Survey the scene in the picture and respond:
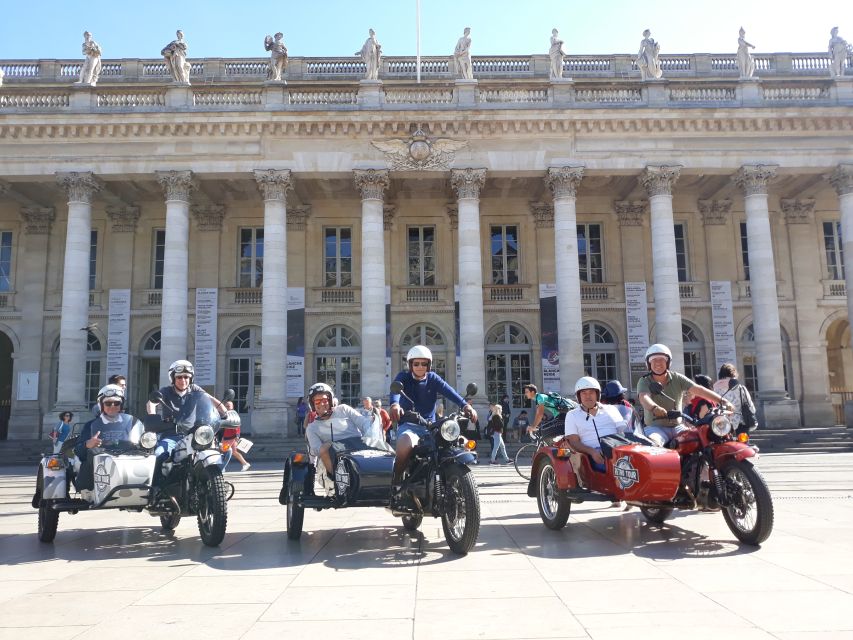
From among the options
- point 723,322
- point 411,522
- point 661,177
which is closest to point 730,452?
point 411,522

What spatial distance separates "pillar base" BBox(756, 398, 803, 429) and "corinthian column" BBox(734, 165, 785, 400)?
0.24m

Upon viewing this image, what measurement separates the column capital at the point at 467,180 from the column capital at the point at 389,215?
4.03 metres

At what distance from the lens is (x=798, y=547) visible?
607 cm

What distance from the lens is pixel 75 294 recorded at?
868 inches

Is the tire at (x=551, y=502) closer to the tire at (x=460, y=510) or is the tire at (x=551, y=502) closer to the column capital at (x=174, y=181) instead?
the tire at (x=460, y=510)

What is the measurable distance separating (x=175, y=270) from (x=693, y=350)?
61.7 feet

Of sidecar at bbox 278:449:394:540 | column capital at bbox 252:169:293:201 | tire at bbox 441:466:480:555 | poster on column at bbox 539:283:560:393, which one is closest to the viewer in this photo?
tire at bbox 441:466:480:555

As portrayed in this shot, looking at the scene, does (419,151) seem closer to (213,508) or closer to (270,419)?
(270,419)

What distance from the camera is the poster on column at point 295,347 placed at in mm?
24250

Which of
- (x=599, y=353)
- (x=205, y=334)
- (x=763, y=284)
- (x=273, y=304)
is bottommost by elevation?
(x=599, y=353)

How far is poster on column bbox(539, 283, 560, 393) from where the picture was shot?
23.7 metres

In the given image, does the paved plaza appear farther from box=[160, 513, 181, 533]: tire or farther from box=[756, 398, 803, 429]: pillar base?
box=[756, 398, 803, 429]: pillar base

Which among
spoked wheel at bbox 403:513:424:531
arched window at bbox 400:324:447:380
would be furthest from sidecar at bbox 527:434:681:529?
arched window at bbox 400:324:447:380

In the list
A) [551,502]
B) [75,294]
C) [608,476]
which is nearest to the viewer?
[608,476]
